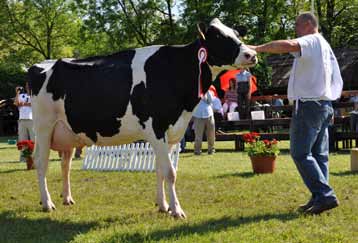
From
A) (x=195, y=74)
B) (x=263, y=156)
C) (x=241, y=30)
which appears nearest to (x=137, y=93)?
(x=195, y=74)

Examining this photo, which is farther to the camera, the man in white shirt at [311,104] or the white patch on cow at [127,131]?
the white patch on cow at [127,131]

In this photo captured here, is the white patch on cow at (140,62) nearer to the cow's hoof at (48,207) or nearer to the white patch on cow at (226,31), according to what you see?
the white patch on cow at (226,31)

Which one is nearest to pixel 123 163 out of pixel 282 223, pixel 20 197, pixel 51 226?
pixel 20 197

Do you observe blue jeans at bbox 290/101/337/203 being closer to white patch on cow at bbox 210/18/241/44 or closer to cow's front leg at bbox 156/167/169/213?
white patch on cow at bbox 210/18/241/44

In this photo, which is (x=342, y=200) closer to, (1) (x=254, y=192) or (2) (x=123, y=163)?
(1) (x=254, y=192)

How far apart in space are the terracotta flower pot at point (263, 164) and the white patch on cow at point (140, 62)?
13.9 feet

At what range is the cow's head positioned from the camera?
6879 mm

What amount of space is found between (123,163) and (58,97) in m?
4.96

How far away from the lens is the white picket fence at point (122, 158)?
12.4 metres

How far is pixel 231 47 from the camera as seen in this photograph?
705cm

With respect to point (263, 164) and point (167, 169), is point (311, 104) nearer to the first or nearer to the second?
point (167, 169)

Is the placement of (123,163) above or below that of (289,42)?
below

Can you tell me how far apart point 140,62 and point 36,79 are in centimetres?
171

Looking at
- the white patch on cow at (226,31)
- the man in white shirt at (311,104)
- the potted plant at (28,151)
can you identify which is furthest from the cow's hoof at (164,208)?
the potted plant at (28,151)
